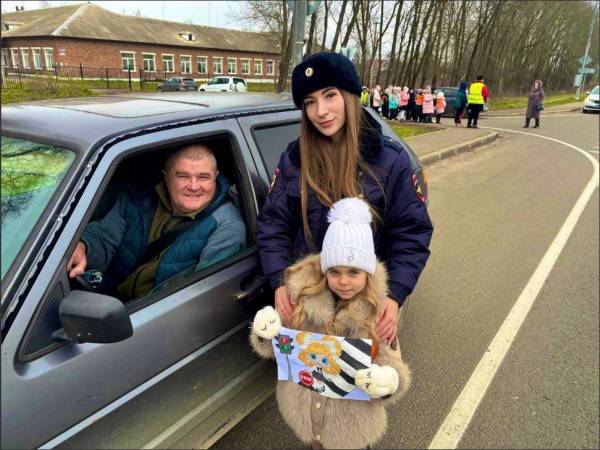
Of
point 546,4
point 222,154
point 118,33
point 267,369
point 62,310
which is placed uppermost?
point 546,4

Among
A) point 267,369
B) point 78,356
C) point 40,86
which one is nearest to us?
point 78,356

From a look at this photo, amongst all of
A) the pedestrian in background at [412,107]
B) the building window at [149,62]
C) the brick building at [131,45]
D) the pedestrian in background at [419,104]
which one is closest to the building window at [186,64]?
the brick building at [131,45]

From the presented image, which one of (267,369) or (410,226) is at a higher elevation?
(410,226)

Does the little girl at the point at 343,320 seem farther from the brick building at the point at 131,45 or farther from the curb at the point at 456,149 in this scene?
the brick building at the point at 131,45

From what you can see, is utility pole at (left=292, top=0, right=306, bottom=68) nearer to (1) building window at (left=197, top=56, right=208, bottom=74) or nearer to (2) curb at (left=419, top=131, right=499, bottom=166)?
(2) curb at (left=419, top=131, right=499, bottom=166)

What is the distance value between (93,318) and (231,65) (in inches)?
2330

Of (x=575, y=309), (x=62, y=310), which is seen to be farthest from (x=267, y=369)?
(x=575, y=309)

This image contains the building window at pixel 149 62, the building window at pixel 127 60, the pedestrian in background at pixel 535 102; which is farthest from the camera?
the building window at pixel 149 62

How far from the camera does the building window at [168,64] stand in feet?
165

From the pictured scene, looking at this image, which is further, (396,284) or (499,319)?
(499,319)

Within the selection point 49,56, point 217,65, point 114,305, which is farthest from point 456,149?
point 217,65

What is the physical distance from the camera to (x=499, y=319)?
377 centimetres

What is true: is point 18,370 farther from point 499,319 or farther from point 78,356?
point 499,319

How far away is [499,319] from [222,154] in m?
2.76
